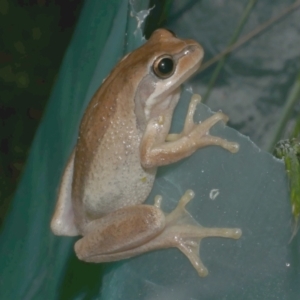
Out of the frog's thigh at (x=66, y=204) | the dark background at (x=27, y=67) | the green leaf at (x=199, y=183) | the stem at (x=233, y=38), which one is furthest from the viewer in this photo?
the dark background at (x=27, y=67)

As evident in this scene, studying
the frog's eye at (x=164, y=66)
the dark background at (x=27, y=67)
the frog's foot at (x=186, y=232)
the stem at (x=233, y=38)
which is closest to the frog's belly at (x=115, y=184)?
the frog's foot at (x=186, y=232)

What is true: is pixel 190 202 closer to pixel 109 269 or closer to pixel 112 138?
pixel 112 138

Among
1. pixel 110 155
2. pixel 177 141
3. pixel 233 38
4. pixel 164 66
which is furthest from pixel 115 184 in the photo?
pixel 233 38

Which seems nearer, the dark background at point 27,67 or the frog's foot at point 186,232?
the frog's foot at point 186,232

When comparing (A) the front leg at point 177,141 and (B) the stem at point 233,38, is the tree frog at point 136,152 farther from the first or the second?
(B) the stem at point 233,38

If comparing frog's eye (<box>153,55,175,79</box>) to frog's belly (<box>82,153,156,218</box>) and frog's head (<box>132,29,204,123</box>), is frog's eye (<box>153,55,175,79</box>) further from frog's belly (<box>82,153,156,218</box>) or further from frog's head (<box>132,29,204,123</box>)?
frog's belly (<box>82,153,156,218</box>)

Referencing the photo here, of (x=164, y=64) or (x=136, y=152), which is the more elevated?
(x=164, y=64)

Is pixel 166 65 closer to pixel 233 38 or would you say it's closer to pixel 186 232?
pixel 186 232

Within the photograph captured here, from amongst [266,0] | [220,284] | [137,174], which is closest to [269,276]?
[220,284]
